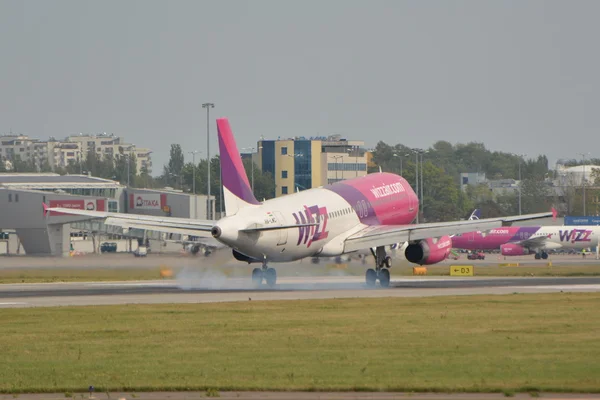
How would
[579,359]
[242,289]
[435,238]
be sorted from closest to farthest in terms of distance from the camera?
[579,359]
[242,289]
[435,238]

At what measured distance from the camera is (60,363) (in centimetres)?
2661

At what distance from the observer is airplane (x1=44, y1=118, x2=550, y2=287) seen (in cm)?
5280

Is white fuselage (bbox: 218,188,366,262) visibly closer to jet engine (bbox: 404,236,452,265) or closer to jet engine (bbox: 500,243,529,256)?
jet engine (bbox: 404,236,452,265)

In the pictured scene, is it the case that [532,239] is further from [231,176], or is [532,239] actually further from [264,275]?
[231,176]

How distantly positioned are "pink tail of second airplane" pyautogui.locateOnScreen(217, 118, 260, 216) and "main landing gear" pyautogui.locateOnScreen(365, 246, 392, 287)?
27.8ft

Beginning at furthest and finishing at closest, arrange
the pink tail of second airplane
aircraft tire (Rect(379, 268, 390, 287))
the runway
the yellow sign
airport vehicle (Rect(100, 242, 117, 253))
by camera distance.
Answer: airport vehicle (Rect(100, 242, 117, 253))
the yellow sign
aircraft tire (Rect(379, 268, 390, 287))
the pink tail of second airplane
the runway

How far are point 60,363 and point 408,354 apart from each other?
873cm

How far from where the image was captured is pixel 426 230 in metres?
57.0

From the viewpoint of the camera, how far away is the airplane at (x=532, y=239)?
137500mm

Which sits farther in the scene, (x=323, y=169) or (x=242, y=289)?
(x=323, y=169)

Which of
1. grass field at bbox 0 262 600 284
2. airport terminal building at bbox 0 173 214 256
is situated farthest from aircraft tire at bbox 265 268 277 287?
airport terminal building at bbox 0 173 214 256

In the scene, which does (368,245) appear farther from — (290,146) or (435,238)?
(290,146)

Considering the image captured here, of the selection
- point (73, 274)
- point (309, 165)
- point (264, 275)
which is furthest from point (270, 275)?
point (309, 165)

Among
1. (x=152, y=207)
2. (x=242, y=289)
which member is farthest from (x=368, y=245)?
(x=152, y=207)
